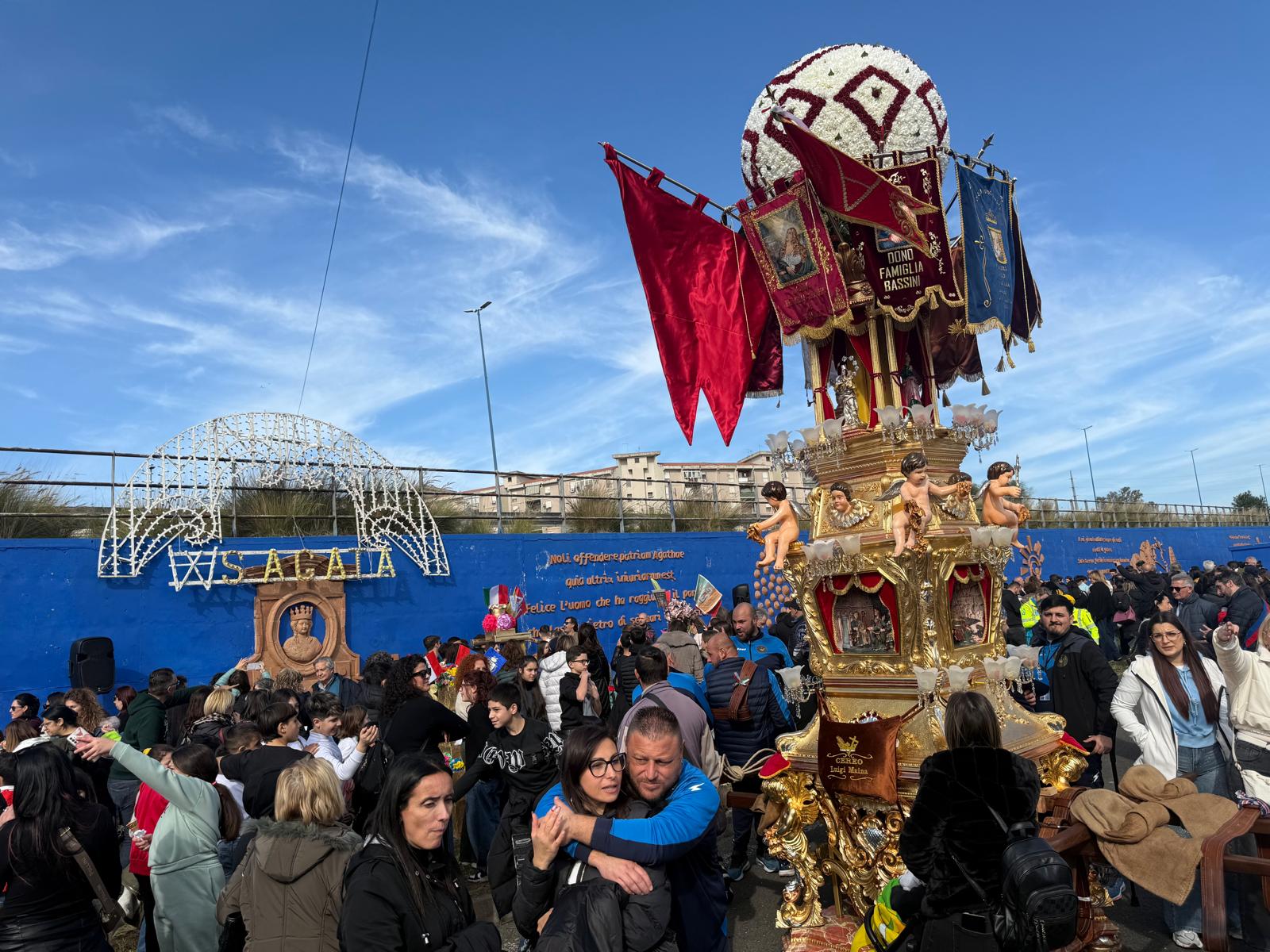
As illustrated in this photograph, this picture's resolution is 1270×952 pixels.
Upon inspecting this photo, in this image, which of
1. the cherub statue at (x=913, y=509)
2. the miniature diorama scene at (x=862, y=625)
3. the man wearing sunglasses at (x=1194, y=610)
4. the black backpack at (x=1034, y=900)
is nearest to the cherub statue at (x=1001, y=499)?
the cherub statue at (x=913, y=509)

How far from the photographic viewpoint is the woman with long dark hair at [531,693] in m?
5.65

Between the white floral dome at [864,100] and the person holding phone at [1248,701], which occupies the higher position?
the white floral dome at [864,100]

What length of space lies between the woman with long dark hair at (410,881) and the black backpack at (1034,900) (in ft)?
5.34

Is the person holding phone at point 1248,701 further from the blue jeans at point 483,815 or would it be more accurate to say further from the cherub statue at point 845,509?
the blue jeans at point 483,815

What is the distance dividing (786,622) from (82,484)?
32.2ft

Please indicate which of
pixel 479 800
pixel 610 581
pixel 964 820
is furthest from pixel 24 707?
pixel 610 581

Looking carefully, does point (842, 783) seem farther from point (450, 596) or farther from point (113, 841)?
point (450, 596)

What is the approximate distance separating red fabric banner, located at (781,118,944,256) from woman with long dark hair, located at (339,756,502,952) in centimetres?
401

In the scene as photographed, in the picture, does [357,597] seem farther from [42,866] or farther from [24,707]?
[42,866]

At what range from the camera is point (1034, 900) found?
8.69ft

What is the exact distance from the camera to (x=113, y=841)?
3.93m

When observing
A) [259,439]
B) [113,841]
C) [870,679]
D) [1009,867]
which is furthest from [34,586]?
[1009,867]

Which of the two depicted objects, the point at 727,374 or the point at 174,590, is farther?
the point at 174,590

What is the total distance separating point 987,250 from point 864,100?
1284mm
